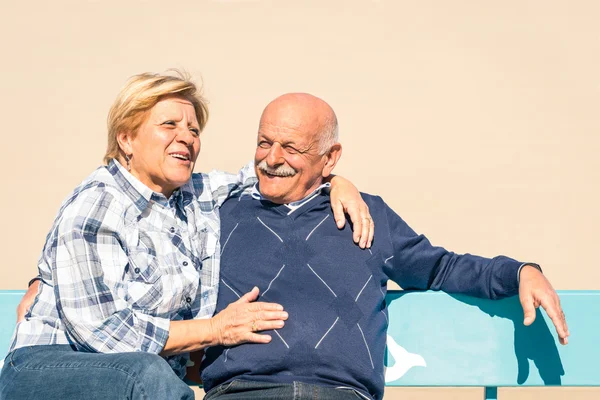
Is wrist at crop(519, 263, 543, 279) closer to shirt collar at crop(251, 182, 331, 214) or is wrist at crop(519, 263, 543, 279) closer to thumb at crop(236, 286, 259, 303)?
shirt collar at crop(251, 182, 331, 214)

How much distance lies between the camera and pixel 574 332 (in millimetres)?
3256

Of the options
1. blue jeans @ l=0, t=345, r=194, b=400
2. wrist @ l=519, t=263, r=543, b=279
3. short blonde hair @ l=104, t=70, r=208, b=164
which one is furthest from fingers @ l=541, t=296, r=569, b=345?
short blonde hair @ l=104, t=70, r=208, b=164

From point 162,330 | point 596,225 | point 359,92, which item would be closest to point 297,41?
point 359,92

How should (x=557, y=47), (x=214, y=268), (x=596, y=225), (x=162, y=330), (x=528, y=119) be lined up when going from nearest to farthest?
(x=162, y=330), (x=214, y=268), (x=596, y=225), (x=528, y=119), (x=557, y=47)

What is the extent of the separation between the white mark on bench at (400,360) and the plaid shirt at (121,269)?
0.70 m

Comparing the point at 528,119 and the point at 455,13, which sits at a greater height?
the point at 455,13

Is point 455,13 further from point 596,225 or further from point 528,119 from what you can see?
point 596,225

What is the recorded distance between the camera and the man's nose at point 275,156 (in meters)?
3.35

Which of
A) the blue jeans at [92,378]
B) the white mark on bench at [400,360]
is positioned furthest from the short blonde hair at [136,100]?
the white mark on bench at [400,360]

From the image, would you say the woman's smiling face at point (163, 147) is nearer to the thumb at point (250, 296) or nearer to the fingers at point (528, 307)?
the thumb at point (250, 296)

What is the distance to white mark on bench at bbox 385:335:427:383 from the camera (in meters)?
3.26

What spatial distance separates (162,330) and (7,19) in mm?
6875

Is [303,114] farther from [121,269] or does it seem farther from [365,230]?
[121,269]

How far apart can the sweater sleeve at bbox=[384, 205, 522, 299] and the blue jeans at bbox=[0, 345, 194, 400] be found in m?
1.00
